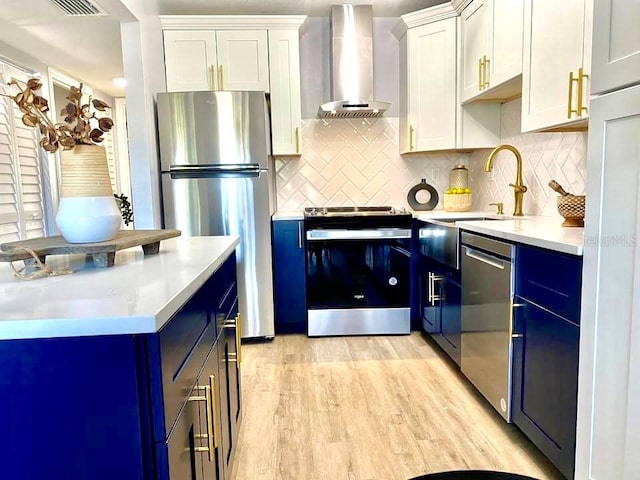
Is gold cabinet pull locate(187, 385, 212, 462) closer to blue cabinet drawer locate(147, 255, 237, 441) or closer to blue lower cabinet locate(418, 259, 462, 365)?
blue cabinet drawer locate(147, 255, 237, 441)

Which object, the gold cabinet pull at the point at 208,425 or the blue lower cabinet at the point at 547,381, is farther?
the blue lower cabinet at the point at 547,381

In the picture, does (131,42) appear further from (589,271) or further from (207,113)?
(589,271)

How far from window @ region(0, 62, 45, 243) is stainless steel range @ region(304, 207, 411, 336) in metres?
2.17

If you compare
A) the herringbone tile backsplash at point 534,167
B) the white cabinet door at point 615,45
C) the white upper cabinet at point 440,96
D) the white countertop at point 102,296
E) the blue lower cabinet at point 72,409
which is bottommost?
the blue lower cabinet at point 72,409

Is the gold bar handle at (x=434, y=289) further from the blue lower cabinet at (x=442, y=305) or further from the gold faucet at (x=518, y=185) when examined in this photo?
the gold faucet at (x=518, y=185)

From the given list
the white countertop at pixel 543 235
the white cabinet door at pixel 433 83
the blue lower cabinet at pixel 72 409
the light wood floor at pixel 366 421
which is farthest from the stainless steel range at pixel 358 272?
the blue lower cabinet at pixel 72 409

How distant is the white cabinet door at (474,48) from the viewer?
2.68m

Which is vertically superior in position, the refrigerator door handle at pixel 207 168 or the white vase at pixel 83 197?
the refrigerator door handle at pixel 207 168

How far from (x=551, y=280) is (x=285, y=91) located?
2.35 m

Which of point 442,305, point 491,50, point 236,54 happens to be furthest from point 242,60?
point 442,305

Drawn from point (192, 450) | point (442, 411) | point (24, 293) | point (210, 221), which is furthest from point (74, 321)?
point (210, 221)

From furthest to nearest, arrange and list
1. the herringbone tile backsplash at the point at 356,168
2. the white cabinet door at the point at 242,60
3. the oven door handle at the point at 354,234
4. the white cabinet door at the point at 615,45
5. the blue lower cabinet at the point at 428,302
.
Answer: the herringbone tile backsplash at the point at 356,168
the white cabinet door at the point at 242,60
the oven door handle at the point at 354,234
the blue lower cabinet at the point at 428,302
the white cabinet door at the point at 615,45

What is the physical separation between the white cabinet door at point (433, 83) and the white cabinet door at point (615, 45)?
204cm

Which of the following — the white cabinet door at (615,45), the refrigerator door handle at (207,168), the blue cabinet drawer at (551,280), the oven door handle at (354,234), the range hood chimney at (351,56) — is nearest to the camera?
the white cabinet door at (615,45)
